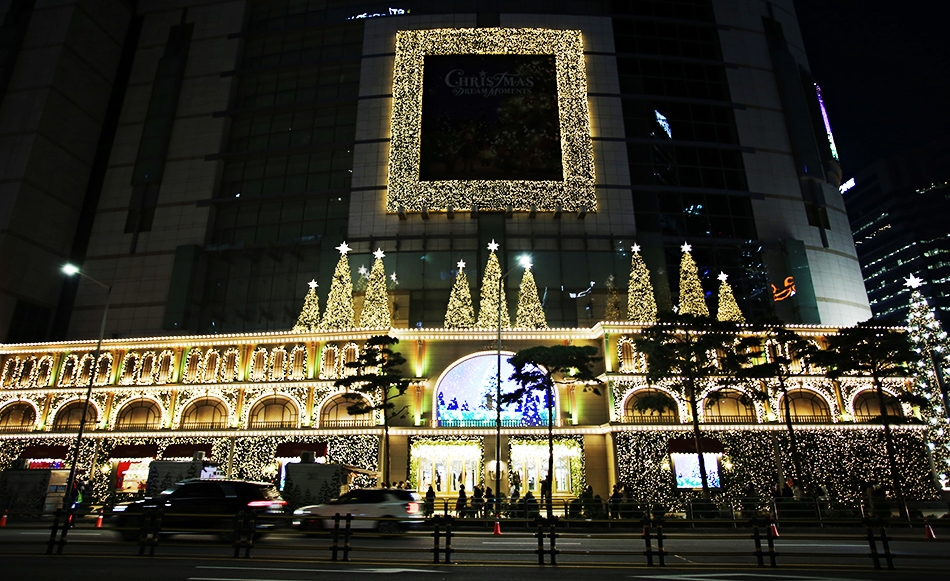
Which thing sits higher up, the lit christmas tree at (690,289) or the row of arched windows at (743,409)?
the lit christmas tree at (690,289)

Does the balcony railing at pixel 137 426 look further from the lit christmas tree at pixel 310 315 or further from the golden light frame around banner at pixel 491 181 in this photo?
the golden light frame around banner at pixel 491 181

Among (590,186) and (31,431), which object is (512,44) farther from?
(31,431)

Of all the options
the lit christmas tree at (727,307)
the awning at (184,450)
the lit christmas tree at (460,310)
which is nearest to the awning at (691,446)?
the lit christmas tree at (727,307)

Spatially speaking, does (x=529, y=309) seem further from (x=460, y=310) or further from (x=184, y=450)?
(x=184, y=450)

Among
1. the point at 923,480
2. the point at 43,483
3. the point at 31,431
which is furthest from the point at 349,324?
the point at 923,480

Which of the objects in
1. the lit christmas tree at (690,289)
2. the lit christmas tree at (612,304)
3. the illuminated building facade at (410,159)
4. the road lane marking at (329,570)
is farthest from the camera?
the illuminated building facade at (410,159)

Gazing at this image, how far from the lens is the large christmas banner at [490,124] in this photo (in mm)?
45000

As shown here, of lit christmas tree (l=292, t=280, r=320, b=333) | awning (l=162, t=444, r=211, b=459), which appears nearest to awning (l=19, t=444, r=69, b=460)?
awning (l=162, t=444, r=211, b=459)

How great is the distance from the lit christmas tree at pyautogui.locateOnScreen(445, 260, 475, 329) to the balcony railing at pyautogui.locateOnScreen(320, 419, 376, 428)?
281 inches

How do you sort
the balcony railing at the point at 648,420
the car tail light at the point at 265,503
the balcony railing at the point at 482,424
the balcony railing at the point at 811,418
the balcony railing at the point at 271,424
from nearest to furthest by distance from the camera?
the car tail light at the point at 265,503
the balcony railing at the point at 648,420
the balcony railing at the point at 482,424
the balcony railing at the point at 811,418
the balcony railing at the point at 271,424

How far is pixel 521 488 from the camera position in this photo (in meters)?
33.2

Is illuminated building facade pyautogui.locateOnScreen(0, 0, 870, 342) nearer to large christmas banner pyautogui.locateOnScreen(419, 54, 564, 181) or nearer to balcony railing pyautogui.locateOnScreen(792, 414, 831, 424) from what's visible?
large christmas banner pyautogui.locateOnScreen(419, 54, 564, 181)

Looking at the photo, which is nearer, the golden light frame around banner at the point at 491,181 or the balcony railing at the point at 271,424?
the balcony railing at the point at 271,424

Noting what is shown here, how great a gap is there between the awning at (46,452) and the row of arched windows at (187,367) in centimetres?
378
